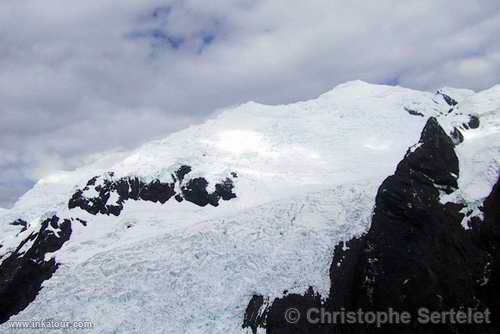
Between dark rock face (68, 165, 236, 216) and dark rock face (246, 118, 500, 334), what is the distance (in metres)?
30.2

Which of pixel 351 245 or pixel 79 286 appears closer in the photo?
pixel 351 245

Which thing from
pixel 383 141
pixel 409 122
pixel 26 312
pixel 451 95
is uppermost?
pixel 451 95

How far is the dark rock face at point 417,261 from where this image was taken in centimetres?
5156

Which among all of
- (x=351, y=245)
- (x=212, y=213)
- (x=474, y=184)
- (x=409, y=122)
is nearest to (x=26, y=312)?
(x=212, y=213)

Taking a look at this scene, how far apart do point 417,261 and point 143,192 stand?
5042 centimetres

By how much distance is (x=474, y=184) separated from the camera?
6122cm

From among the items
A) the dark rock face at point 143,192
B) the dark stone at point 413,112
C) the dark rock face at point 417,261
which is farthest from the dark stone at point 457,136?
the dark stone at point 413,112

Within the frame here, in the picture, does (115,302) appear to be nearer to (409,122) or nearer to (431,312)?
(431,312)

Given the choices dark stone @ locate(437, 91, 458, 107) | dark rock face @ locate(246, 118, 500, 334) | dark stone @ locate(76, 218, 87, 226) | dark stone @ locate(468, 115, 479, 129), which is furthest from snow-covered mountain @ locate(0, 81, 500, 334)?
dark stone @ locate(437, 91, 458, 107)

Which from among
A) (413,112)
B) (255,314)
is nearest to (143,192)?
(255,314)

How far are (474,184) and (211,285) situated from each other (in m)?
31.2

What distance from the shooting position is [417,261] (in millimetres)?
54250

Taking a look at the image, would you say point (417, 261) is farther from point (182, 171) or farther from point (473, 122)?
point (182, 171)

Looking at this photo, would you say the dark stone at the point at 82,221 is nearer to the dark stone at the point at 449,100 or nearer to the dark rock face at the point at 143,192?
the dark rock face at the point at 143,192
